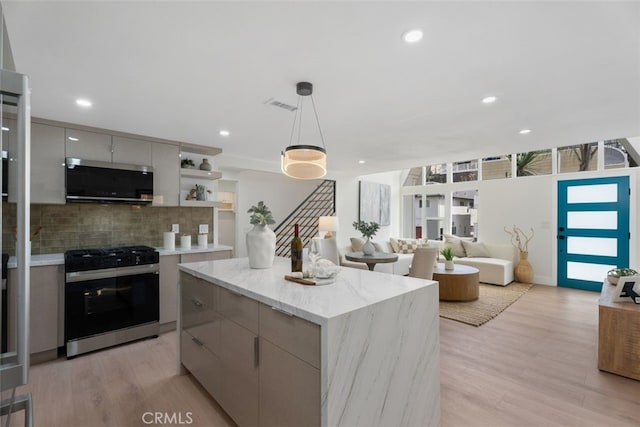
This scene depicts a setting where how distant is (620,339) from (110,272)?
478 cm

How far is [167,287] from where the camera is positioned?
12.0 feet

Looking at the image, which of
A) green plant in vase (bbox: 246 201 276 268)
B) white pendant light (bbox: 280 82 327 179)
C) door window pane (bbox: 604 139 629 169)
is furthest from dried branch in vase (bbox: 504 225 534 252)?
green plant in vase (bbox: 246 201 276 268)

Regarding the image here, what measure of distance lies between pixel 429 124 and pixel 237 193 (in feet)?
16.6

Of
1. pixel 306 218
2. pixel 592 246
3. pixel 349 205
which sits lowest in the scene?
pixel 592 246

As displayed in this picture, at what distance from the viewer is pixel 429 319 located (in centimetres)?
186

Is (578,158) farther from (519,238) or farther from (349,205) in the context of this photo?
(349,205)

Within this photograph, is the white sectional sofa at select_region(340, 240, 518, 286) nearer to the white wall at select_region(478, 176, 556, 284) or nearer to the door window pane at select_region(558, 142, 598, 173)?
the white wall at select_region(478, 176, 556, 284)

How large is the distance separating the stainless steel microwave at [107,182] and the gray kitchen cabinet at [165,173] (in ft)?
0.37

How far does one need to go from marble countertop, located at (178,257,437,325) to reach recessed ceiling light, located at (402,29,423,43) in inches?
57.4

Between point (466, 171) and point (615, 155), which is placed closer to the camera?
point (615, 155)

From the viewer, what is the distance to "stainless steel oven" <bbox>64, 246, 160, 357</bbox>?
299cm

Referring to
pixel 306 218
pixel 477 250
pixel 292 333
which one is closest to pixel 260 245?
pixel 292 333

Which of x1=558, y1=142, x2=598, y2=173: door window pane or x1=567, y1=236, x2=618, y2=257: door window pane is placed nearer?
x1=567, y1=236, x2=618, y2=257: door window pane

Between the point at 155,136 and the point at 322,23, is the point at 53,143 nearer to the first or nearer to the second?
the point at 155,136
